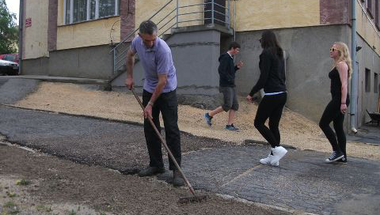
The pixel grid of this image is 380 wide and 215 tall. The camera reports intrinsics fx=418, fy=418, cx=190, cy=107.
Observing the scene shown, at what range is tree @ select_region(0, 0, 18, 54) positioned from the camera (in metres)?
44.9

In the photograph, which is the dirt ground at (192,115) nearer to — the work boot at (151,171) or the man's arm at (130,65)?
the work boot at (151,171)

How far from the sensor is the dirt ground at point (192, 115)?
8266 millimetres

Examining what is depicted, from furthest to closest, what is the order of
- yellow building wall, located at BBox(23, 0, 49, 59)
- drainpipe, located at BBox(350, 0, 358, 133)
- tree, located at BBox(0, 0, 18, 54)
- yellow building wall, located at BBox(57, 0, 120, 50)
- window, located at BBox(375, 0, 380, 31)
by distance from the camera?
tree, located at BBox(0, 0, 18, 54) < yellow building wall, located at BBox(23, 0, 49, 59) < window, located at BBox(375, 0, 380, 31) < yellow building wall, located at BBox(57, 0, 120, 50) < drainpipe, located at BBox(350, 0, 358, 133)

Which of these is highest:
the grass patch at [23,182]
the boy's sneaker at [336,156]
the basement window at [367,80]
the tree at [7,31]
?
the tree at [7,31]

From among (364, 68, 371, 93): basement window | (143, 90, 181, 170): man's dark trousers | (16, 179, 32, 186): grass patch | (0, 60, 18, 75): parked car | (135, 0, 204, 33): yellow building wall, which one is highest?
(135, 0, 204, 33): yellow building wall

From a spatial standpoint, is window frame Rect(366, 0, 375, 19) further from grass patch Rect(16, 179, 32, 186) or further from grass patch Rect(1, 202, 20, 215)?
grass patch Rect(1, 202, 20, 215)

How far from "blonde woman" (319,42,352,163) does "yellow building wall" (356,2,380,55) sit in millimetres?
7487

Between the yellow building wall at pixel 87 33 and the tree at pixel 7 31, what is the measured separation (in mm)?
30567

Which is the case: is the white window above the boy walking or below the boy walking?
above

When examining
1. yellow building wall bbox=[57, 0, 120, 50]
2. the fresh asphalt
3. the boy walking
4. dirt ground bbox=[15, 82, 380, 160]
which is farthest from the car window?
the boy walking

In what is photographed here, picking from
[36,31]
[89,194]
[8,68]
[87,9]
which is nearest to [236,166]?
[89,194]

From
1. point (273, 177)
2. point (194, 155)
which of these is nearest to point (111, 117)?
point (194, 155)

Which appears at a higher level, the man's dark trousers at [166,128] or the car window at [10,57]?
the car window at [10,57]

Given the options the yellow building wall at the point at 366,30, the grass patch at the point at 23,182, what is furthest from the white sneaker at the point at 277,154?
the yellow building wall at the point at 366,30
